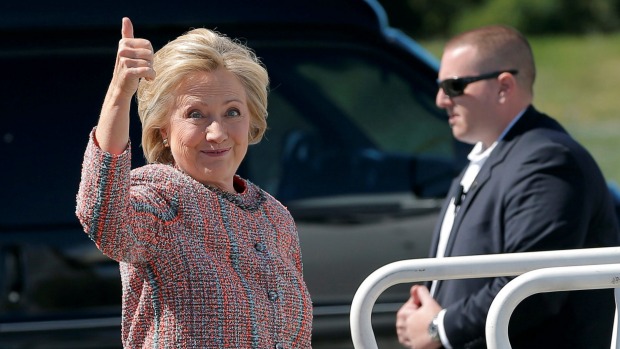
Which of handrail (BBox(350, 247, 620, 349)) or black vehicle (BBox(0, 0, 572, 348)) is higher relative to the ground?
handrail (BBox(350, 247, 620, 349))

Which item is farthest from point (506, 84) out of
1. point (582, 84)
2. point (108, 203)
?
point (582, 84)

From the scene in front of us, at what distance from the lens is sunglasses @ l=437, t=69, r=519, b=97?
11.6 ft

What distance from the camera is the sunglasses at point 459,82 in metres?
3.55

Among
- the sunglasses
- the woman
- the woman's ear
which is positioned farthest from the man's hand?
the woman's ear

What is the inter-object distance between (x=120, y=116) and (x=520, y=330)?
4.95 ft

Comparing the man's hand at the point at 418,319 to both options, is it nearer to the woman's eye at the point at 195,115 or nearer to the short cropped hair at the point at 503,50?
the short cropped hair at the point at 503,50

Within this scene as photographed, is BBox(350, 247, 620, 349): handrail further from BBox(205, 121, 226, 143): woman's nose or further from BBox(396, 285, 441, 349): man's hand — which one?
BBox(396, 285, 441, 349): man's hand

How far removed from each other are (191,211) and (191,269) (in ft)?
0.38

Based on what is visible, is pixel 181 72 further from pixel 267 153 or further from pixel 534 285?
pixel 267 153

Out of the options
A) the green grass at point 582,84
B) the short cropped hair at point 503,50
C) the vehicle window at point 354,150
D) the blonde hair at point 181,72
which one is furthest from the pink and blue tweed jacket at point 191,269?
the green grass at point 582,84

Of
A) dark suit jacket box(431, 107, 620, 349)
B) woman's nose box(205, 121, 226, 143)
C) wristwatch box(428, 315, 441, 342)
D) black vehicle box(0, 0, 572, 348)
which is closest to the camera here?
woman's nose box(205, 121, 226, 143)

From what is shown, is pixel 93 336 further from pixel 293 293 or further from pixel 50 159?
pixel 293 293

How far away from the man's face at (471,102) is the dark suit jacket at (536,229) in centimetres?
15

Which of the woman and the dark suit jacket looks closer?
the woman
